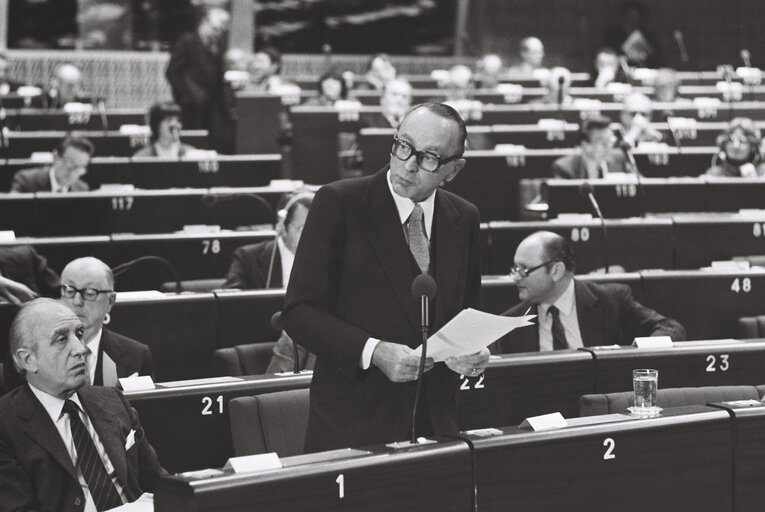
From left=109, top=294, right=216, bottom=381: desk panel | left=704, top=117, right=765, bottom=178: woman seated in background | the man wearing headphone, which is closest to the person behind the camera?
left=109, top=294, right=216, bottom=381: desk panel

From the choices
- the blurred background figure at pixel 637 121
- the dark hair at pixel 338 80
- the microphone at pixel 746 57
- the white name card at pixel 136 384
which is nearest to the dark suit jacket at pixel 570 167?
the blurred background figure at pixel 637 121

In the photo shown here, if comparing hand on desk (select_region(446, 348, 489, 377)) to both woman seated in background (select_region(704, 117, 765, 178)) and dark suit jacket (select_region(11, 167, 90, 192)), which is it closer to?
dark suit jacket (select_region(11, 167, 90, 192))

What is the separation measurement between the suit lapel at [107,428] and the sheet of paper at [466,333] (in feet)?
3.13

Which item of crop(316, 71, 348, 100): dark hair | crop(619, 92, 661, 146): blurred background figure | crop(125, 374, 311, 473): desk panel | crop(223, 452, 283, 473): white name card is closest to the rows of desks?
crop(125, 374, 311, 473): desk panel

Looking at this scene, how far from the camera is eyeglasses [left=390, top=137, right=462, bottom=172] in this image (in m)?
2.62

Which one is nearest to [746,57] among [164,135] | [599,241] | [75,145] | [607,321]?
[164,135]

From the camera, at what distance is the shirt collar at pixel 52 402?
3.11m

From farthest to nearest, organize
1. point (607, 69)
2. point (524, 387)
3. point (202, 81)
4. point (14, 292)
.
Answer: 1. point (607, 69)
2. point (202, 81)
3. point (14, 292)
4. point (524, 387)

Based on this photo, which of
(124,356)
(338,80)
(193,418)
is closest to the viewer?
(193,418)

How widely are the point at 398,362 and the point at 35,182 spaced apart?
19.4 feet

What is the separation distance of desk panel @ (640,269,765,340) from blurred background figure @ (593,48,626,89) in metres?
8.46

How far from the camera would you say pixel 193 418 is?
3.43 m

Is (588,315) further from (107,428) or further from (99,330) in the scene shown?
(107,428)

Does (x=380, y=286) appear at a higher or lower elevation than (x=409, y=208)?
lower
